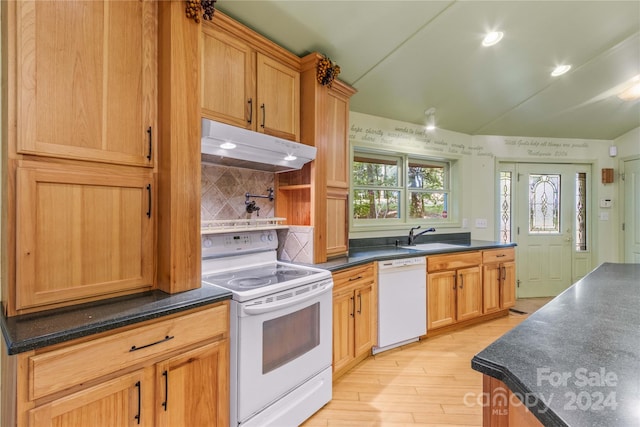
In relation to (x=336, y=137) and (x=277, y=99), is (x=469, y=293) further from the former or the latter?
(x=277, y=99)

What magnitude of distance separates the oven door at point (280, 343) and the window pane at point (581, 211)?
14.2ft

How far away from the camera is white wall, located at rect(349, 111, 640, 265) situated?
12.5 feet

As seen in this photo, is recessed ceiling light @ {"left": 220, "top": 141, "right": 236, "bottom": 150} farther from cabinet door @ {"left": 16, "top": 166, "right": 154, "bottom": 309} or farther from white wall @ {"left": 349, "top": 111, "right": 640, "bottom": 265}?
white wall @ {"left": 349, "top": 111, "right": 640, "bottom": 265}

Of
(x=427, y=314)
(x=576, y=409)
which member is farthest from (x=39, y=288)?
(x=427, y=314)

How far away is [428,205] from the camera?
155 inches

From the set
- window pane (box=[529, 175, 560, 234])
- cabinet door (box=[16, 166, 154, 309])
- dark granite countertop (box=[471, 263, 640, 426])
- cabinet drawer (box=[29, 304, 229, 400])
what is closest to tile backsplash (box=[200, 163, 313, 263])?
cabinet door (box=[16, 166, 154, 309])

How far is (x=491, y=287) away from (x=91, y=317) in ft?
11.6

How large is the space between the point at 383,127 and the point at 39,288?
3086 millimetres

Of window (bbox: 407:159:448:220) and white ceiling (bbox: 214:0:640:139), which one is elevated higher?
white ceiling (bbox: 214:0:640:139)

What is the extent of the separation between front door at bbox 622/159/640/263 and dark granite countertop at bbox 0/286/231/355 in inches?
210

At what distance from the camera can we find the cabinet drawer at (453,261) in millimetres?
2971

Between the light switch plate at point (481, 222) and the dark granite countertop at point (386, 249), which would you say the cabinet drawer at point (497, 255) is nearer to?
the dark granite countertop at point (386, 249)

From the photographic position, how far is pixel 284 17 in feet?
6.69

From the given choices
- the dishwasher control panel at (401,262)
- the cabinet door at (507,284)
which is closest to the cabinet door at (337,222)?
the dishwasher control panel at (401,262)
